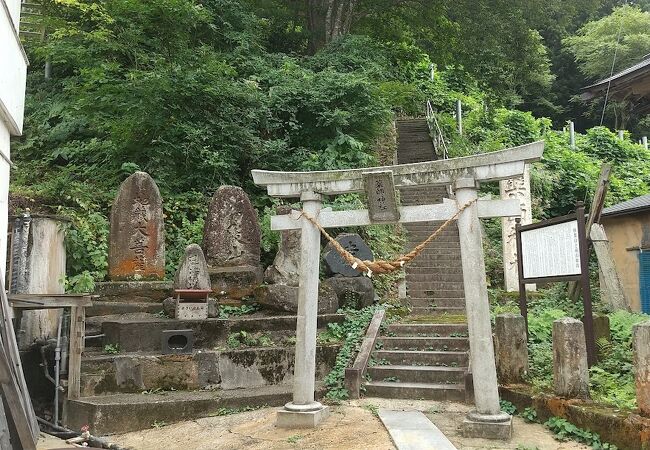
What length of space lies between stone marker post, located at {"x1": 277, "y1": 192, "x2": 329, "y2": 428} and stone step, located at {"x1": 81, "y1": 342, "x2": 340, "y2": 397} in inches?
77.3

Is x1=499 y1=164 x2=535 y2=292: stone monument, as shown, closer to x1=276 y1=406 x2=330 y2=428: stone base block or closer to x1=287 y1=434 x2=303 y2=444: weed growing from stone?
x1=276 y1=406 x2=330 y2=428: stone base block

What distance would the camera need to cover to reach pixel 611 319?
8.47m

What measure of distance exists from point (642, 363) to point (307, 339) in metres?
3.84

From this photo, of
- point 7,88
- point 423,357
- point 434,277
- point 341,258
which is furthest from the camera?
point 434,277

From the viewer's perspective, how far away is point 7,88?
264 inches

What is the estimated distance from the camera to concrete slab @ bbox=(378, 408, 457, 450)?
542cm

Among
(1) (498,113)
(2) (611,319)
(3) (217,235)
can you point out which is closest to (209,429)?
(3) (217,235)

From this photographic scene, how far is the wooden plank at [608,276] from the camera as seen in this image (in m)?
10.3

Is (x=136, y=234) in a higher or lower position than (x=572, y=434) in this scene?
higher

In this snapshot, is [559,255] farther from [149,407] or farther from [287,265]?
[149,407]

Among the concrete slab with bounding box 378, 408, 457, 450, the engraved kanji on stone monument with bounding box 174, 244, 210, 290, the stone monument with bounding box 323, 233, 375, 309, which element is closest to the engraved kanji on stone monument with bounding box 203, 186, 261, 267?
the engraved kanji on stone monument with bounding box 174, 244, 210, 290

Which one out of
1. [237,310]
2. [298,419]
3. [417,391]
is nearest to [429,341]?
[417,391]

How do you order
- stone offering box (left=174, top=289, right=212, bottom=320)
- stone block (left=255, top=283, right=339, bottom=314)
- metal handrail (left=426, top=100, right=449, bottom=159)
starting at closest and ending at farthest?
stone offering box (left=174, top=289, right=212, bottom=320), stone block (left=255, top=283, right=339, bottom=314), metal handrail (left=426, top=100, right=449, bottom=159)

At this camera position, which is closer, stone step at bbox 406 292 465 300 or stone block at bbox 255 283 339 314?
stone block at bbox 255 283 339 314
